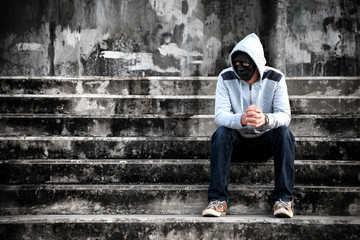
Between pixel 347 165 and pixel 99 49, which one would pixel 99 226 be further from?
pixel 99 49

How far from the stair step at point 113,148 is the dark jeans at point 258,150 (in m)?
0.51

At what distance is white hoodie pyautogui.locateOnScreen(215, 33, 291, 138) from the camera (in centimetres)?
264

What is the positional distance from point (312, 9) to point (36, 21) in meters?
4.09

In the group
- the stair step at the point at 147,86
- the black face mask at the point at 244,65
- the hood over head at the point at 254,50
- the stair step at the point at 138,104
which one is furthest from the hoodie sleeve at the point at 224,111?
the stair step at the point at 147,86

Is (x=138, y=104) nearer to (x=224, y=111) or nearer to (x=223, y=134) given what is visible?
(x=224, y=111)

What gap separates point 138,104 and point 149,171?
3.52 feet

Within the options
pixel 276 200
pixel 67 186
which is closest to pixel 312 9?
pixel 276 200

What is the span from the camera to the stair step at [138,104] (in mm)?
3633

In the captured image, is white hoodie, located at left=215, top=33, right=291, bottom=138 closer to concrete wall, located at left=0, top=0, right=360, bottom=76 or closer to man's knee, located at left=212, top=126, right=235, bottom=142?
man's knee, located at left=212, top=126, right=235, bottom=142

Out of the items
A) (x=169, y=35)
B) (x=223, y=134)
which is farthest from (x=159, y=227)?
(x=169, y=35)

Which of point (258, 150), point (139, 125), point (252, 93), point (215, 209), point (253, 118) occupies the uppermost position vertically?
point (252, 93)

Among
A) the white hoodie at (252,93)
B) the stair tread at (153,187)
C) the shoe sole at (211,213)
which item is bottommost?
the shoe sole at (211,213)

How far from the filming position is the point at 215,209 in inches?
93.5

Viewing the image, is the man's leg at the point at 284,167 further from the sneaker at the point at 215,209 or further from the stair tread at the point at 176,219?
the sneaker at the point at 215,209
